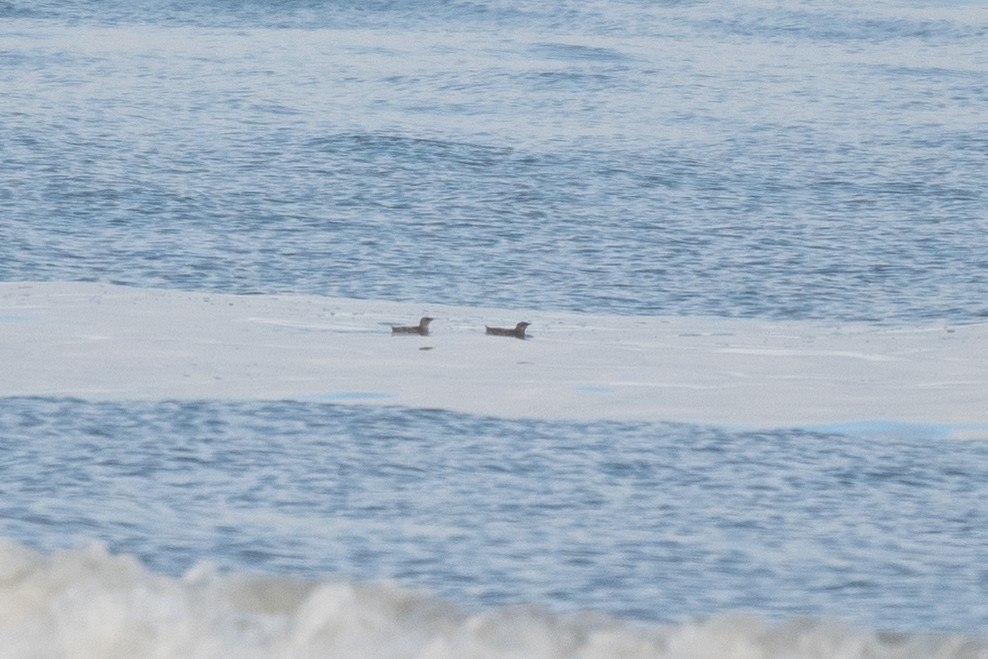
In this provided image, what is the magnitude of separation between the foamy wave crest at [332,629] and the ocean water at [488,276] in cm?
1

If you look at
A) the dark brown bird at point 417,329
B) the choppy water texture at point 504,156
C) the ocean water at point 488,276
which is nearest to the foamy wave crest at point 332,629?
the ocean water at point 488,276

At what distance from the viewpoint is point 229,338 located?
7789 mm

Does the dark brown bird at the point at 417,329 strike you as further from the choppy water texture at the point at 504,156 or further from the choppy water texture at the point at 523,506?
the choppy water texture at the point at 523,506

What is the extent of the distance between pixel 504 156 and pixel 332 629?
1006 cm

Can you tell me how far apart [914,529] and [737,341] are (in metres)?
3.09

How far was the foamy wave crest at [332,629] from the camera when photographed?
3863mm

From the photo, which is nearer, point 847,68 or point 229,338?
point 229,338

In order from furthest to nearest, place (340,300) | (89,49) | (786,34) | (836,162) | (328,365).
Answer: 1. (786,34)
2. (89,49)
3. (836,162)
4. (340,300)
5. (328,365)

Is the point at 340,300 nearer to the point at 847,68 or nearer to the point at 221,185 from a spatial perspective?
the point at 221,185

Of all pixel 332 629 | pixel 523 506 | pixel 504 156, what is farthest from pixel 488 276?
pixel 332 629

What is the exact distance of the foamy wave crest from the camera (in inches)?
152

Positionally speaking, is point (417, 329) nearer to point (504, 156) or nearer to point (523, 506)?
point (523, 506)

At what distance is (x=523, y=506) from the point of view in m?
5.28

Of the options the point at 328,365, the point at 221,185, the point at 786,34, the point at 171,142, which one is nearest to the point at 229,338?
the point at 328,365
